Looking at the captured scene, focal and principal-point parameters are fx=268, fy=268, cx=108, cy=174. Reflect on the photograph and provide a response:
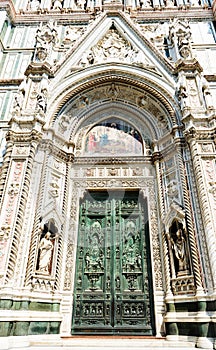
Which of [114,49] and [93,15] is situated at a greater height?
[93,15]

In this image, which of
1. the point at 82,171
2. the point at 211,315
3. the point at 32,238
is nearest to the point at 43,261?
the point at 32,238

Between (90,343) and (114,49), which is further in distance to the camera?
(114,49)

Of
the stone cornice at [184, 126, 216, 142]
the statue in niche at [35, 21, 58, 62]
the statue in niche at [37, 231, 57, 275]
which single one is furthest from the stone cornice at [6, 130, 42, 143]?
the stone cornice at [184, 126, 216, 142]

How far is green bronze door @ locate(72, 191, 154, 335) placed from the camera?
6.00 meters

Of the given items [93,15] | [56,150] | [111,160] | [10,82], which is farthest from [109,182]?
[93,15]

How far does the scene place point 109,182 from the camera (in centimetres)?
752

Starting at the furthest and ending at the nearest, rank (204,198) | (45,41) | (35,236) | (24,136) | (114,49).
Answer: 1. (114,49)
2. (45,41)
3. (24,136)
4. (35,236)
5. (204,198)

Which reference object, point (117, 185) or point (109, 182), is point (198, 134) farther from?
point (109, 182)

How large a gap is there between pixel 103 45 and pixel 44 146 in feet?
16.2

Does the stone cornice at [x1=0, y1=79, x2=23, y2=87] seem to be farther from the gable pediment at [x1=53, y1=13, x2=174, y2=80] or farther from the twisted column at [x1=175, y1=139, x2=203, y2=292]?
the twisted column at [x1=175, y1=139, x2=203, y2=292]

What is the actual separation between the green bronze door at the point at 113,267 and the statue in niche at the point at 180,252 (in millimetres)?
811

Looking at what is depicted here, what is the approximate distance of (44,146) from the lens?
23.0ft

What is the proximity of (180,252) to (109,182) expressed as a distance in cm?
269

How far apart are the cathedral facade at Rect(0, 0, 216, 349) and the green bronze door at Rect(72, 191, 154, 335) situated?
3cm
